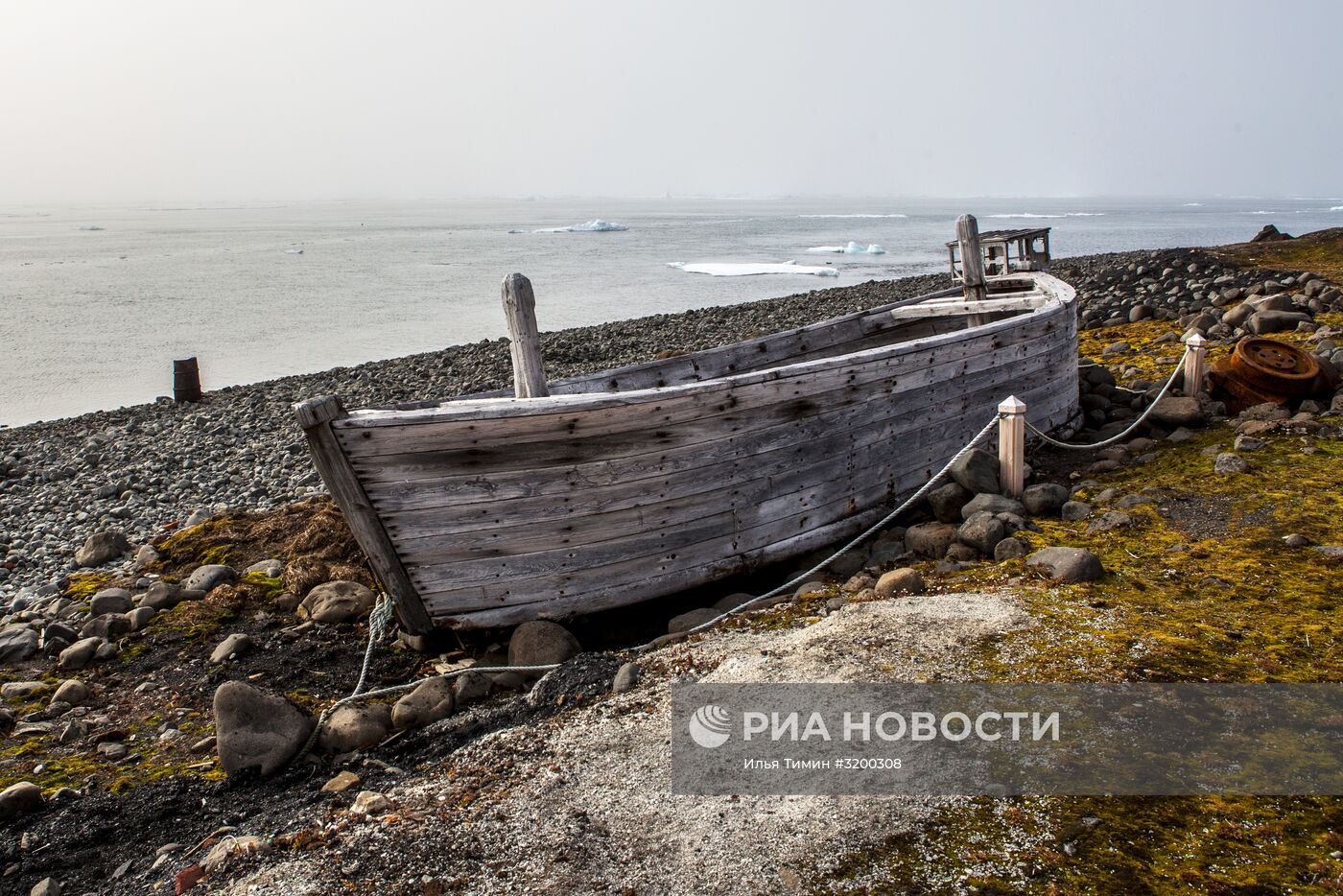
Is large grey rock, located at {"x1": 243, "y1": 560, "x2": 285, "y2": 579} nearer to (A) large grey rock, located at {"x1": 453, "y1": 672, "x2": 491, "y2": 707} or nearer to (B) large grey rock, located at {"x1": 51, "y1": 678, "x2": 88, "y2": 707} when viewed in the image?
(B) large grey rock, located at {"x1": 51, "y1": 678, "x2": 88, "y2": 707}

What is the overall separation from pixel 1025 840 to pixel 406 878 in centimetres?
239

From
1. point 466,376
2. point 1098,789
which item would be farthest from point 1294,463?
point 466,376

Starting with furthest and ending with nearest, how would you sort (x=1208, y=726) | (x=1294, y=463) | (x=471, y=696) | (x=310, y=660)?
1. (x=1294, y=463)
2. (x=310, y=660)
3. (x=471, y=696)
4. (x=1208, y=726)

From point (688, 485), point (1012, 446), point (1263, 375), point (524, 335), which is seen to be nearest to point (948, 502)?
point (1012, 446)

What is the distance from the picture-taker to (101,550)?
845cm

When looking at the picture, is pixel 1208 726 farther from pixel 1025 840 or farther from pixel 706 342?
pixel 706 342

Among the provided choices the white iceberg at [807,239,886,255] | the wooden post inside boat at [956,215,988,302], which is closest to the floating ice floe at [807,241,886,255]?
the white iceberg at [807,239,886,255]

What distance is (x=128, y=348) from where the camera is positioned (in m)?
25.3

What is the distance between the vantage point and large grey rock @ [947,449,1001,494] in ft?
23.3

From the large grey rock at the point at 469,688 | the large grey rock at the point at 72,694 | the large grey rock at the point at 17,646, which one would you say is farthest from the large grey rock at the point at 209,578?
the large grey rock at the point at 469,688

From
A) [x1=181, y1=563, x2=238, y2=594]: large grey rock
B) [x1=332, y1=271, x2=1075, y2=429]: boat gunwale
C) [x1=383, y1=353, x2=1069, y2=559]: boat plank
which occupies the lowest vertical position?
[x1=181, y1=563, x2=238, y2=594]: large grey rock

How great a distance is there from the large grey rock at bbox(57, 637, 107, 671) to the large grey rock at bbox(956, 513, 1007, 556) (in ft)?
20.4

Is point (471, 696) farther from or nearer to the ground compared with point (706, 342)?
nearer to the ground

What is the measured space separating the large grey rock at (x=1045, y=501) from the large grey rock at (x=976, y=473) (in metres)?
0.29
